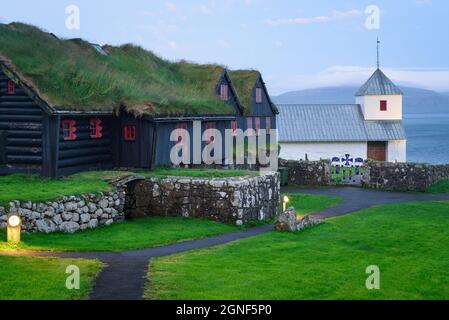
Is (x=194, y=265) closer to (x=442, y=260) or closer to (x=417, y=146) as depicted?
(x=442, y=260)

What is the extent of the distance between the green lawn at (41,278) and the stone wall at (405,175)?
101 feet

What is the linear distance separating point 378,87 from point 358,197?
29498mm

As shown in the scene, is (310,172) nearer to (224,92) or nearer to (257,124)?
(257,124)

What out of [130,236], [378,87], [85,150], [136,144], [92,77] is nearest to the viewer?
[130,236]

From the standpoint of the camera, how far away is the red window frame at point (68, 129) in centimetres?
3225

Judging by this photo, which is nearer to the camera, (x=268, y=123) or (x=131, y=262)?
(x=131, y=262)

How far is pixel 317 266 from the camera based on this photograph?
21.1 m

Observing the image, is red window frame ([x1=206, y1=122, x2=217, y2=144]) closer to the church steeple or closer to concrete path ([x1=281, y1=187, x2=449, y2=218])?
concrete path ([x1=281, y1=187, x2=449, y2=218])

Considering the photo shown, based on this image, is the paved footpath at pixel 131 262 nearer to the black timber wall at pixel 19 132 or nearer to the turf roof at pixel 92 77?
the turf roof at pixel 92 77

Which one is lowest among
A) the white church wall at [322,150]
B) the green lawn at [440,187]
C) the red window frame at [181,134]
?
the green lawn at [440,187]

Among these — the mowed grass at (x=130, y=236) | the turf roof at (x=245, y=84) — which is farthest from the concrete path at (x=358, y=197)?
the mowed grass at (x=130, y=236)

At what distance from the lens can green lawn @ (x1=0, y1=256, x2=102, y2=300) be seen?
55.8 feet

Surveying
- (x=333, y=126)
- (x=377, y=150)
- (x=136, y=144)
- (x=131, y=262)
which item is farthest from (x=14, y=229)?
(x=377, y=150)
